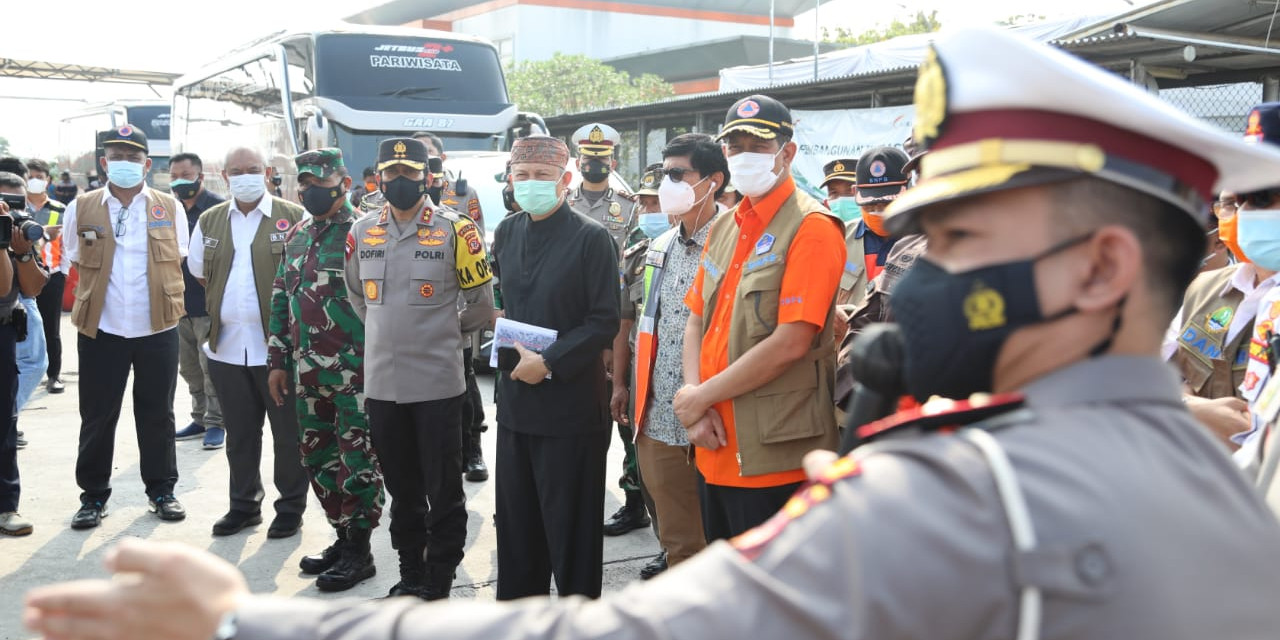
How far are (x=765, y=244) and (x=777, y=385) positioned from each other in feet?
1.57

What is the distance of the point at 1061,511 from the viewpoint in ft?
3.06

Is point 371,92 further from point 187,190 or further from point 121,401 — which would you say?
point 121,401

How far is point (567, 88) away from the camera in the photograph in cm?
3061

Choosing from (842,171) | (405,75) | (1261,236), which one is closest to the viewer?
(1261,236)

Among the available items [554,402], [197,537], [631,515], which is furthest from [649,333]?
[197,537]

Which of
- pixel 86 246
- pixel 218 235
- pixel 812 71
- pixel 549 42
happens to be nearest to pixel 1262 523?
pixel 218 235

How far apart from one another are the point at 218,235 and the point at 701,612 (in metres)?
5.30

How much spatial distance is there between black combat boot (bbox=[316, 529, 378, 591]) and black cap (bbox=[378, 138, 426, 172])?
1722 millimetres

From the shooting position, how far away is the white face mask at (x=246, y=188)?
18.6 ft

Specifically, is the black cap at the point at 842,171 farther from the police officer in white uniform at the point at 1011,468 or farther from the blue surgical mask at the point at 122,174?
the police officer in white uniform at the point at 1011,468

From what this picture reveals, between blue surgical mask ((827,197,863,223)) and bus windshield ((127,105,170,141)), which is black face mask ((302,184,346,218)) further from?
bus windshield ((127,105,170,141))

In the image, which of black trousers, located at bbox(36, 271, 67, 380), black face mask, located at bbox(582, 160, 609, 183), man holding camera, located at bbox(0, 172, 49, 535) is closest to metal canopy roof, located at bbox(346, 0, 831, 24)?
black trousers, located at bbox(36, 271, 67, 380)

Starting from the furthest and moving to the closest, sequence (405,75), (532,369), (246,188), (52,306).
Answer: (405,75), (52,306), (246,188), (532,369)

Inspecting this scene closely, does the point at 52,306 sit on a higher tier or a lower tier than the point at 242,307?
lower
